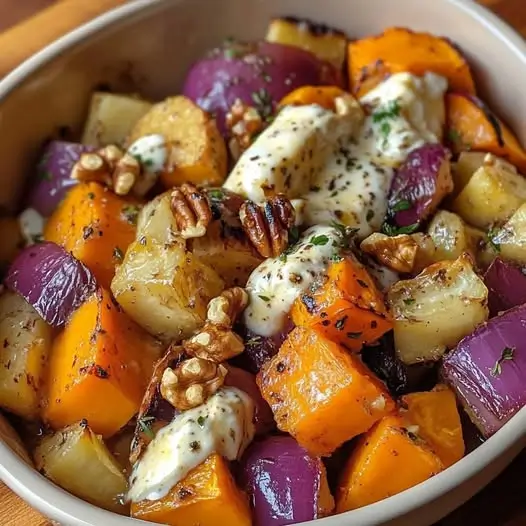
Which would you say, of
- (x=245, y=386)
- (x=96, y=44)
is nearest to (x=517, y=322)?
(x=245, y=386)

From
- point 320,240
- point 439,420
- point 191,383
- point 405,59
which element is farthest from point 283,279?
point 405,59

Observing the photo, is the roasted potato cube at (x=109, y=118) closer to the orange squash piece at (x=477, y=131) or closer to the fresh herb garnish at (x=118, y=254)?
the fresh herb garnish at (x=118, y=254)

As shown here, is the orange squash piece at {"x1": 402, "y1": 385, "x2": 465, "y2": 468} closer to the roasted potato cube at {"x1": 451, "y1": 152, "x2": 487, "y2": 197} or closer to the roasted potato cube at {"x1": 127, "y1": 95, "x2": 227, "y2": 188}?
the roasted potato cube at {"x1": 451, "y1": 152, "x2": 487, "y2": 197}

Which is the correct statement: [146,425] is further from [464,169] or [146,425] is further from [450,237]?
[464,169]

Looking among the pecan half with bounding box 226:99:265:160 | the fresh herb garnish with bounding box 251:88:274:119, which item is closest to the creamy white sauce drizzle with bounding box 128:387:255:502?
the pecan half with bounding box 226:99:265:160

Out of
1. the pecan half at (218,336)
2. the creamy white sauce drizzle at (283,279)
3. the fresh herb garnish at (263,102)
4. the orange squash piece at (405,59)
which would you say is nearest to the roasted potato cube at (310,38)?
the orange squash piece at (405,59)
